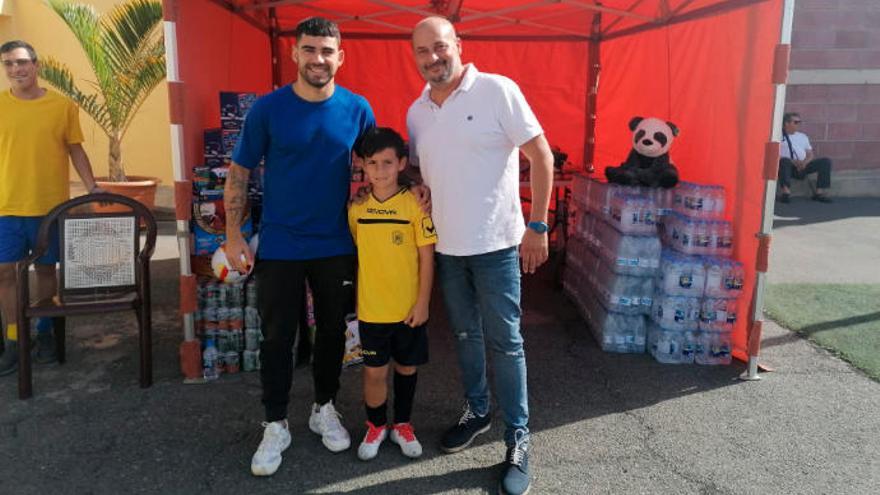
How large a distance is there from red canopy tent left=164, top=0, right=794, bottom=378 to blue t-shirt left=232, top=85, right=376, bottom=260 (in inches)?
46.1

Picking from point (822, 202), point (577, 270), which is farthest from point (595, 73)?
point (822, 202)

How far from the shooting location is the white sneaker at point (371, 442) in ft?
10.6

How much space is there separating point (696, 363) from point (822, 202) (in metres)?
8.96

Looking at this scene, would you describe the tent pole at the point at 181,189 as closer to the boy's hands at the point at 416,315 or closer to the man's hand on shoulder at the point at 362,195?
the man's hand on shoulder at the point at 362,195

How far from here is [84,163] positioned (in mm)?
4453

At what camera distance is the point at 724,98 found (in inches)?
186

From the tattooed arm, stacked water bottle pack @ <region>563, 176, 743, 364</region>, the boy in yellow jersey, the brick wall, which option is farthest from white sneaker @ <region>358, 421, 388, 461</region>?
the brick wall

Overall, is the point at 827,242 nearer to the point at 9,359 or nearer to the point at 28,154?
the point at 28,154

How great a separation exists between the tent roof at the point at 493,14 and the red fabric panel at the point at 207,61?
0.20 metres

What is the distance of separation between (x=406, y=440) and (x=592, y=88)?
5462 mm

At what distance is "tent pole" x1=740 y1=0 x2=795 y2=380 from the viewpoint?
3.98m

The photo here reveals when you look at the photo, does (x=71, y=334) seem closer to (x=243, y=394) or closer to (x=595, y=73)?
(x=243, y=394)

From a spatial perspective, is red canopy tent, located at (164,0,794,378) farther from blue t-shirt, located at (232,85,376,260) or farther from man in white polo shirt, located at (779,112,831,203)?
man in white polo shirt, located at (779,112,831,203)

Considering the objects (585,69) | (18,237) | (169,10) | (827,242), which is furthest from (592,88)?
(18,237)
